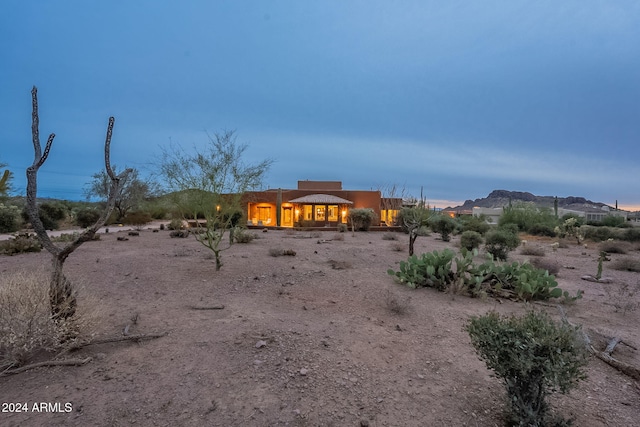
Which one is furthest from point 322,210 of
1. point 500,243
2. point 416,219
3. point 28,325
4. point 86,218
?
point 28,325

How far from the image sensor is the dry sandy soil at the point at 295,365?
2854 mm

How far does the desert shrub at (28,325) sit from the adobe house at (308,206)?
21.1 m

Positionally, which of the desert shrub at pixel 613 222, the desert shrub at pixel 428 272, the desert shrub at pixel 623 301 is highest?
the desert shrub at pixel 613 222

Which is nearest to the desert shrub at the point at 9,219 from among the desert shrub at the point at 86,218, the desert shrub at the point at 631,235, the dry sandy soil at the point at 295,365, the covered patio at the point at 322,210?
the desert shrub at the point at 86,218

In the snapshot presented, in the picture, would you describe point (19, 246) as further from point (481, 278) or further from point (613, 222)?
point (613, 222)

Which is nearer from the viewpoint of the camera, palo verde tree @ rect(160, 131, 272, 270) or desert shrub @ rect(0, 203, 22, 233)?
palo verde tree @ rect(160, 131, 272, 270)

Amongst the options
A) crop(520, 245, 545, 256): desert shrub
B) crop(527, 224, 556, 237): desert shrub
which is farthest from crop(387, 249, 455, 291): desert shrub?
crop(527, 224, 556, 237): desert shrub

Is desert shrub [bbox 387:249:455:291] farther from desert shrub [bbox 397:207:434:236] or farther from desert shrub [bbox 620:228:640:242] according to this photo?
desert shrub [bbox 620:228:640:242]

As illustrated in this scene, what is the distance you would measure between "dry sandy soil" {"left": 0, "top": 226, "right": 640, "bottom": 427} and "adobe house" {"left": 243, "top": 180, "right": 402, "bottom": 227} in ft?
60.5

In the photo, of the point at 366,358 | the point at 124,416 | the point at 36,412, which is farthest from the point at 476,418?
the point at 36,412

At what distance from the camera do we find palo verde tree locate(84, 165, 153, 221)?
2503 centimetres

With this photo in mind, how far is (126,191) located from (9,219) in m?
8.28

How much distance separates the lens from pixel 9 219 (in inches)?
675

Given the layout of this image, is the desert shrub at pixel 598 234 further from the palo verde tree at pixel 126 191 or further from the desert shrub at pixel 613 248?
the palo verde tree at pixel 126 191
